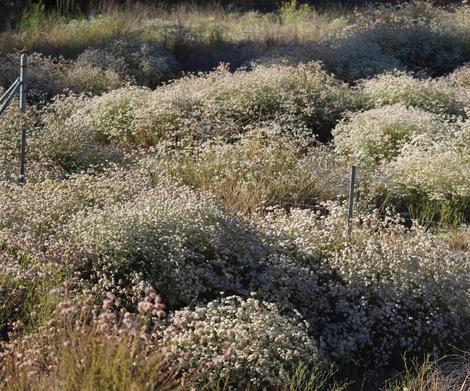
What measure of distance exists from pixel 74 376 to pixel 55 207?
9.50 feet

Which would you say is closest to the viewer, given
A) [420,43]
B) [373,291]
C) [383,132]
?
[373,291]

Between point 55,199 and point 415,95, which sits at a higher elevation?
point 55,199

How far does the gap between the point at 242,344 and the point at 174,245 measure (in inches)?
46.4

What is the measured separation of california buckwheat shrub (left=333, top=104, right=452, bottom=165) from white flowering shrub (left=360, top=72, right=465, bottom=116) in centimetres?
98

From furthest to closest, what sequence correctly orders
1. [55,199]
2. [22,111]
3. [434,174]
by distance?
[22,111], [434,174], [55,199]

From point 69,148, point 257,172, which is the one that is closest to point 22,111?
point 69,148

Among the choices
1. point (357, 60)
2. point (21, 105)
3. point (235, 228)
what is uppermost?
Result: point (21, 105)

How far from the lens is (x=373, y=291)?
19.2ft

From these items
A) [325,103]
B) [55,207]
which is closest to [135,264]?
[55,207]

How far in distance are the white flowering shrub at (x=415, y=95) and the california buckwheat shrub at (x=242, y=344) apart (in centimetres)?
645

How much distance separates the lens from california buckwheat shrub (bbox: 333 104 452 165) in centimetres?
927

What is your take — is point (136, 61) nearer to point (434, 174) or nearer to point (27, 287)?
point (434, 174)

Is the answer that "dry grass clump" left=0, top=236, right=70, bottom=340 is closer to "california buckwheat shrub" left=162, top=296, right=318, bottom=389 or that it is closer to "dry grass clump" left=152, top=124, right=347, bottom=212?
"california buckwheat shrub" left=162, top=296, right=318, bottom=389

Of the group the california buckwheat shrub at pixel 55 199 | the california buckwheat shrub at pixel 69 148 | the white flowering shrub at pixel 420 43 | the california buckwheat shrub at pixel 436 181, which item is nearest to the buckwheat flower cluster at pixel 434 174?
the california buckwheat shrub at pixel 436 181
